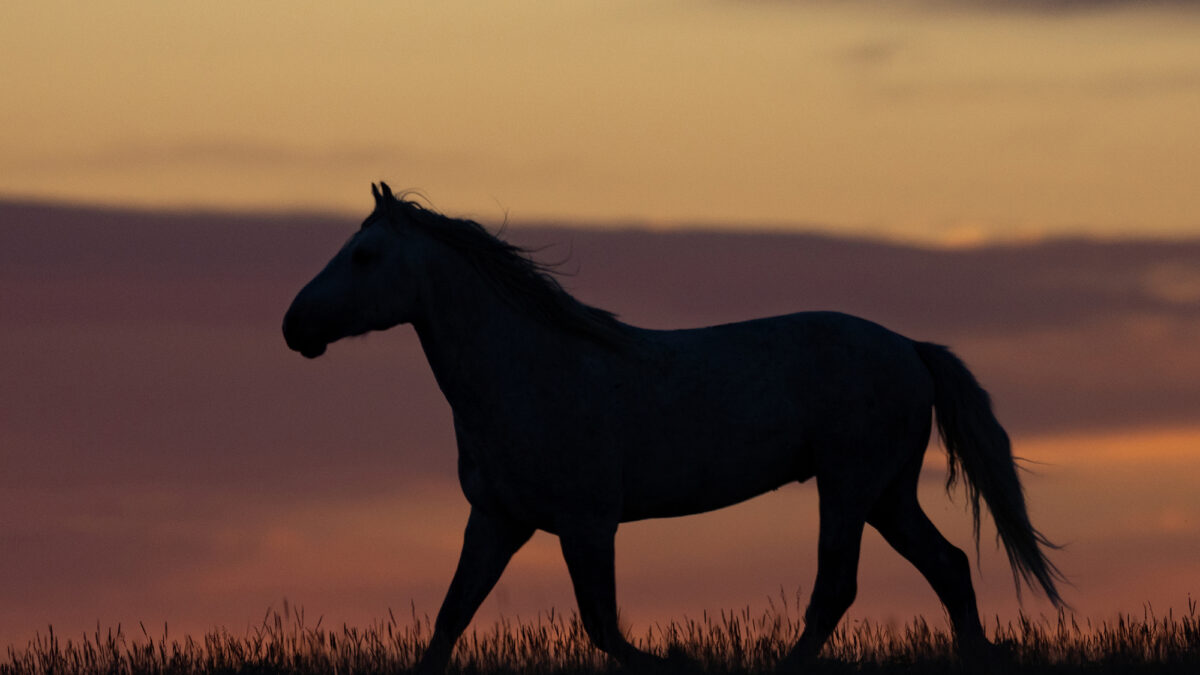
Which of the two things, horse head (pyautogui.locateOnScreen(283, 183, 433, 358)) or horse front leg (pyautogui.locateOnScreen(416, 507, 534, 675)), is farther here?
horse front leg (pyautogui.locateOnScreen(416, 507, 534, 675))

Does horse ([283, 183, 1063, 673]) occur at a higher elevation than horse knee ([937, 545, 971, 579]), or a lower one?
higher

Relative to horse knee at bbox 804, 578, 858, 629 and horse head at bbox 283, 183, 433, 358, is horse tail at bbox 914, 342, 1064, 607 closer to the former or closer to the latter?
horse knee at bbox 804, 578, 858, 629

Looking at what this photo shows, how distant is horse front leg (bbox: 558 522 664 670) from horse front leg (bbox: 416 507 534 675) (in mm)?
540

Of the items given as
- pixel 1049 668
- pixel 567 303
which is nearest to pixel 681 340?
pixel 567 303

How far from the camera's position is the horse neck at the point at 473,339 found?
36.6 feet

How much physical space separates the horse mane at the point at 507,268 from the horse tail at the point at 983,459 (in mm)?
2314

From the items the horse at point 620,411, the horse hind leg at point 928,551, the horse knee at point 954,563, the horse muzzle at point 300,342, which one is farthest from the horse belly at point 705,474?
the horse muzzle at point 300,342

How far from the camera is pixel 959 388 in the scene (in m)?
12.4

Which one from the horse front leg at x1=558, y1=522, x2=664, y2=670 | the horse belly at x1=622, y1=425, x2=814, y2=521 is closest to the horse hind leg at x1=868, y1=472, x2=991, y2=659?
the horse belly at x1=622, y1=425, x2=814, y2=521

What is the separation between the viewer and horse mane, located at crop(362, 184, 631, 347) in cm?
1116

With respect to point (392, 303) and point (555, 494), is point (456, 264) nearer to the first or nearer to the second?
point (392, 303)

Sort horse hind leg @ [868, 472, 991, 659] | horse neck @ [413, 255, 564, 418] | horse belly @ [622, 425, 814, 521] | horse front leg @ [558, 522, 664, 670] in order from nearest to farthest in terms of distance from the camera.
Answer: horse front leg @ [558, 522, 664, 670] → horse neck @ [413, 255, 564, 418] → horse belly @ [622, 425, 814, 521] → horse hind leg @ [868, 472, 991, 659]

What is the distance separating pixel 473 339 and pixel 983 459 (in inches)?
142

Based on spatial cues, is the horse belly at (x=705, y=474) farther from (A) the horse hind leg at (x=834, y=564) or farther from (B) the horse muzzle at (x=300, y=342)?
(B) the horse muzzle at (x=300, y=342)
